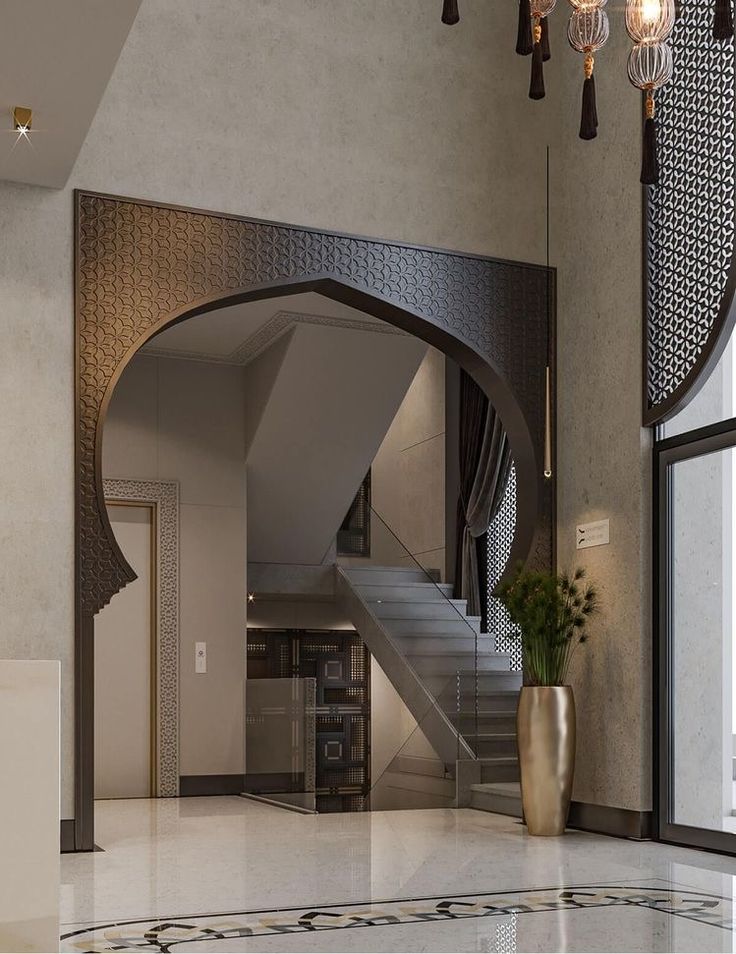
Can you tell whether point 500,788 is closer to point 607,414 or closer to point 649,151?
point 607,414

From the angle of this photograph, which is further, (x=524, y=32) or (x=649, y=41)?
(x=649, y=41)

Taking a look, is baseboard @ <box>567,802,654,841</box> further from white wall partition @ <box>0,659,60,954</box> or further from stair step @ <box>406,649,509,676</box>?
white wall partition @ <box>0,659,60,954</box>

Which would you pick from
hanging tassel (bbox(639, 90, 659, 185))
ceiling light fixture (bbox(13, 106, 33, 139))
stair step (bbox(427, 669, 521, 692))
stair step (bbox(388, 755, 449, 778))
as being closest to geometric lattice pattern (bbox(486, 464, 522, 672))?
stair step (bbox(427, 669, 521, 692))

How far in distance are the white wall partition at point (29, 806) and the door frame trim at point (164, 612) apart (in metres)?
5.76

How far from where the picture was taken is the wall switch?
253 inches

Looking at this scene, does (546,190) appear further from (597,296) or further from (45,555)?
(45,555)

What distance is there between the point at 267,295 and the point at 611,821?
329 cm

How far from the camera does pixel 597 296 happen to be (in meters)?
6.70

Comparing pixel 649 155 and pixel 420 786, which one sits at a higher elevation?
pixel 649 155

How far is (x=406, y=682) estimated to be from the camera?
828 cm

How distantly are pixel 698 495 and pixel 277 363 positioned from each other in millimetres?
3898

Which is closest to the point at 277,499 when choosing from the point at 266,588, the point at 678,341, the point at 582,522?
the point at 266,588

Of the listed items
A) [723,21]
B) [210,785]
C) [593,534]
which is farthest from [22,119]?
[210,785]

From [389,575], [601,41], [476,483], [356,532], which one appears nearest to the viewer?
[601,41]
